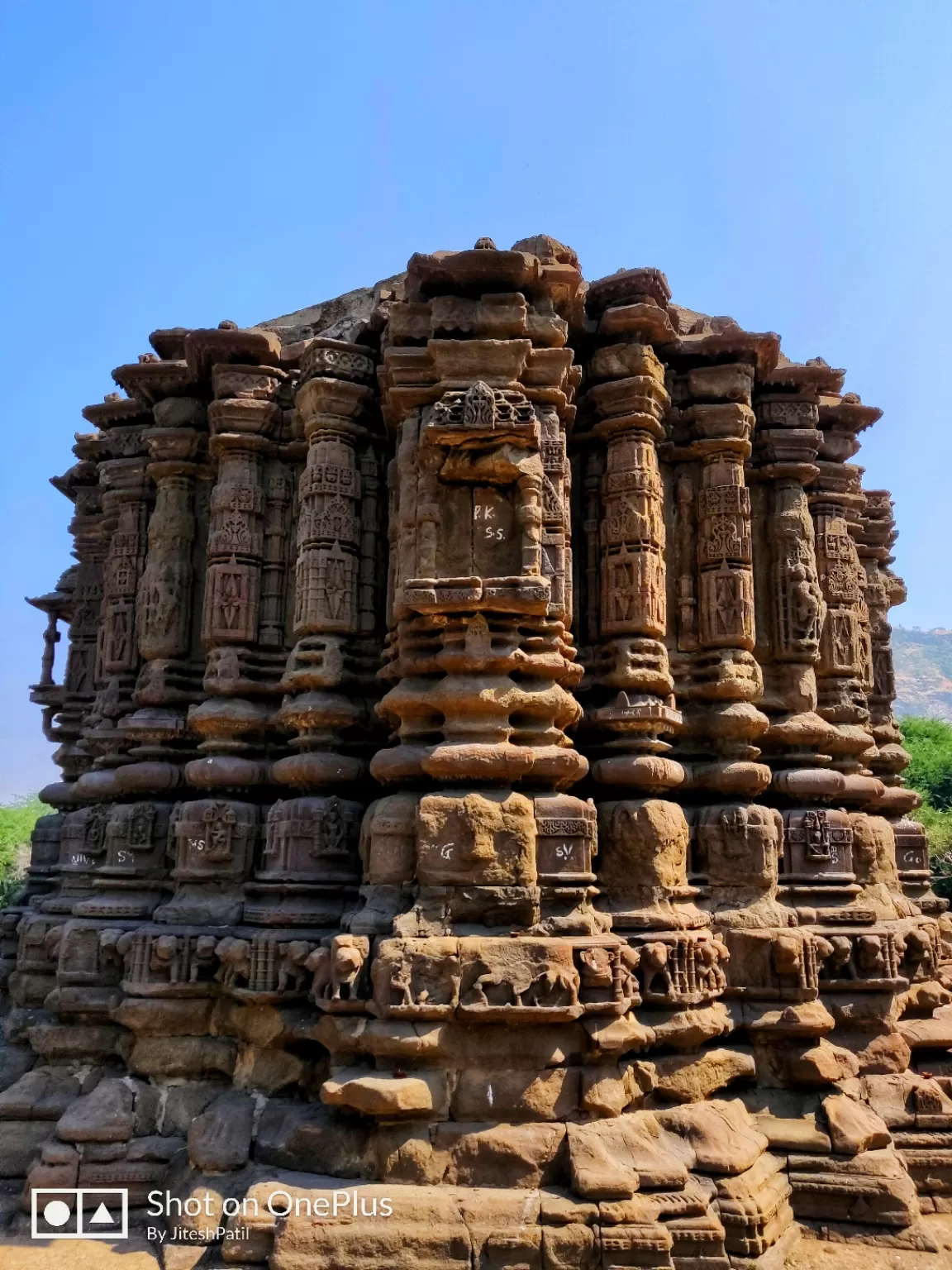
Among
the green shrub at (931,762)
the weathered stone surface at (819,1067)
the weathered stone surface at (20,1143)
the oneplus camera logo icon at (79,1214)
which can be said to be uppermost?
the green shrub at (931,762)

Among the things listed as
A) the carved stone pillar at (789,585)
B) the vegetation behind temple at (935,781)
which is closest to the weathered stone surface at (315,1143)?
the carved stone pillar at (789,585)

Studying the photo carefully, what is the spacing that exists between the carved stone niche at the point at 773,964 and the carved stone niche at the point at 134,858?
4568 millimetres

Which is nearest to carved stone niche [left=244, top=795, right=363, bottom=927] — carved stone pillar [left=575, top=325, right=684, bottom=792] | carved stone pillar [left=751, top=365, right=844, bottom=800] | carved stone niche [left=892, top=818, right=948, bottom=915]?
carved stone pillar [left=575, top=325, right=684, bottom=792]

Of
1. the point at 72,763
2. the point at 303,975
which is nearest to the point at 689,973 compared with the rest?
the point at 303,975

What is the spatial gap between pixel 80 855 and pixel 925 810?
27947 mm

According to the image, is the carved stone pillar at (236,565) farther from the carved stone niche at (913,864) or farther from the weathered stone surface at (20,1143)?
the carved stone niche at (913,864)

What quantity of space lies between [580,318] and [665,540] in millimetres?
1956

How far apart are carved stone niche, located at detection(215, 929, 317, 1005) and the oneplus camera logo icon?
147 cm

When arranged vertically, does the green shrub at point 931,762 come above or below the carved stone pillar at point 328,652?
above

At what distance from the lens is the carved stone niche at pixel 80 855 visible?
870 cm

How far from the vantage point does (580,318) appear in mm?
8164

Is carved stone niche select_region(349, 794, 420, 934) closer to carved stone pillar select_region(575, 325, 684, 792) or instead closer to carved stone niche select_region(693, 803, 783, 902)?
carved stone pillar select_region(575, 325, 684, 792)

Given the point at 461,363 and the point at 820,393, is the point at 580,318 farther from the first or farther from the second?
the point at 820,393

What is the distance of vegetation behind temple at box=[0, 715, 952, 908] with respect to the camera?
26906 mm
